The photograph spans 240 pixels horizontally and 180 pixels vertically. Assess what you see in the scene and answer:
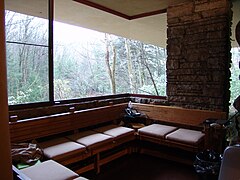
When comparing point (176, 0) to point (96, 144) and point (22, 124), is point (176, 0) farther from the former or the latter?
point (22, 124)

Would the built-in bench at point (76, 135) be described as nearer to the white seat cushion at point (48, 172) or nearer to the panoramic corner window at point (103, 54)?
the white seat cushion at point (48, 172)

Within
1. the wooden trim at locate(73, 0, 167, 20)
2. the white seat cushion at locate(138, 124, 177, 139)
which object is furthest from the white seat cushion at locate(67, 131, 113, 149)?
the wooden trim at locate(73, 0, 167, 20)

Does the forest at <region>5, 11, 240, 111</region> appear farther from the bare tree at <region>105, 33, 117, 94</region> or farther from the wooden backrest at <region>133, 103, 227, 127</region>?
the wooden backrest at <region>133, 103, 227, 127</region>

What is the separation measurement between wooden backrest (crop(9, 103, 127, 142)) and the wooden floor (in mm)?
703

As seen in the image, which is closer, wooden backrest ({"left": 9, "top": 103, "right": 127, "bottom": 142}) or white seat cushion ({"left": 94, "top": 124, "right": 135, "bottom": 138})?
wooden backrest ({"left": 9, "top": 103, "right": 127, "bottom": 142})

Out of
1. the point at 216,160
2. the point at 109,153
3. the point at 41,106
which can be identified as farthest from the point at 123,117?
the point at 216,160

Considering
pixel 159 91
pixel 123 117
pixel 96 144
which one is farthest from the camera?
pixel 159 91

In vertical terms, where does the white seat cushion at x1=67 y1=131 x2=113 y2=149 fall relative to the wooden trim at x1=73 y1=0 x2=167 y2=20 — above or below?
below

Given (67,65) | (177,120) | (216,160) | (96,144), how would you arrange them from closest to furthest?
(216,160)
(96,144)
(177,120)
(67,65)

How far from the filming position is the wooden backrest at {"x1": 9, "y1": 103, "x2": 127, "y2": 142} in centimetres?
245

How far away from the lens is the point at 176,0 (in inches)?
131

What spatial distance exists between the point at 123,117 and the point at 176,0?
2.19m

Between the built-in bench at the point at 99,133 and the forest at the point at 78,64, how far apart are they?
0.46 meters

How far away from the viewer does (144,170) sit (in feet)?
9.50
